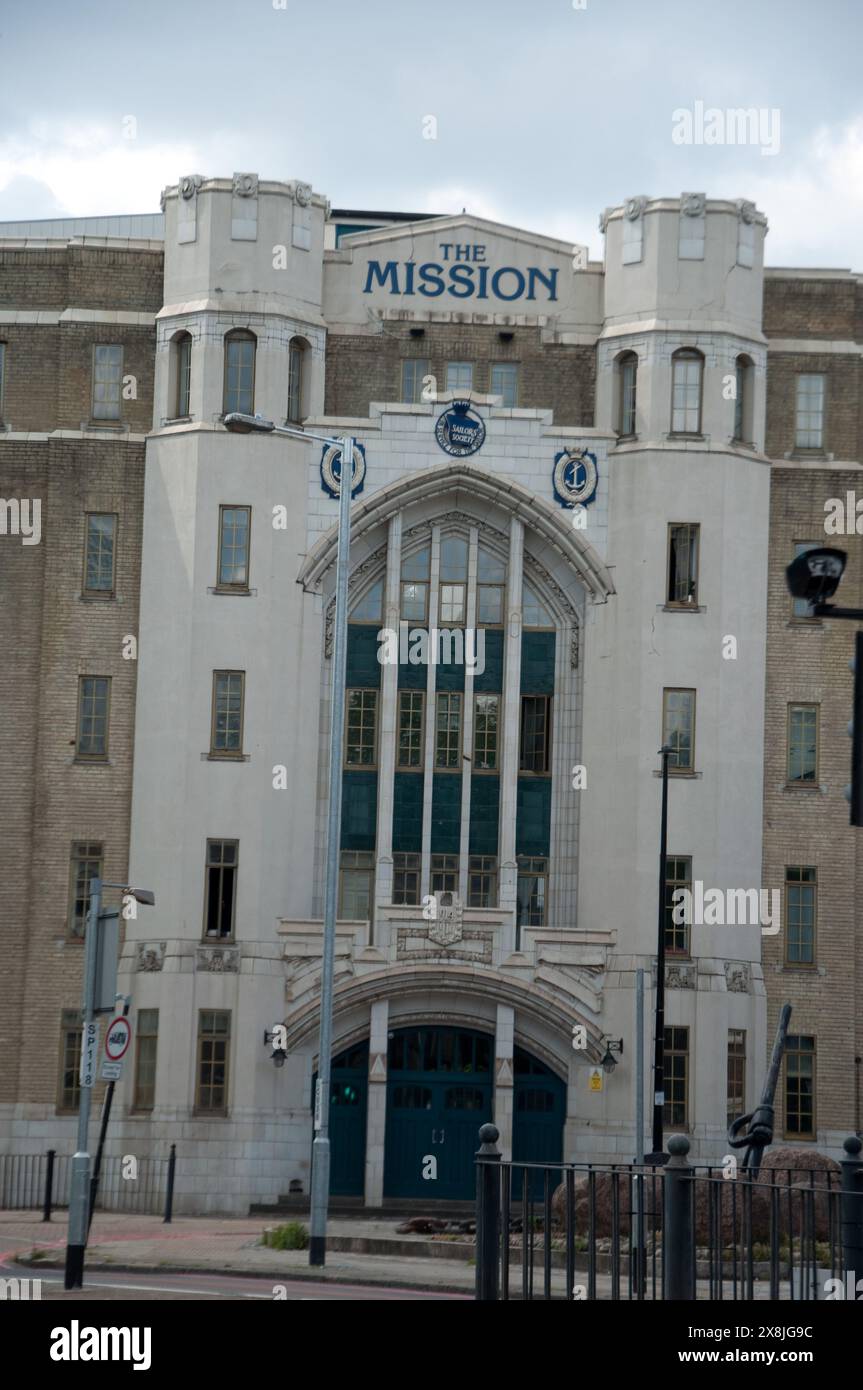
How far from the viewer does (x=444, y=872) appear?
47.0 meters

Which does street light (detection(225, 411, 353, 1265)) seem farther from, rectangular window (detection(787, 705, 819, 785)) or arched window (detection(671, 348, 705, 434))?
rectangular window (detection(787, 705, 819, 785))

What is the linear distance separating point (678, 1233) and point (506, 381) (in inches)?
1478

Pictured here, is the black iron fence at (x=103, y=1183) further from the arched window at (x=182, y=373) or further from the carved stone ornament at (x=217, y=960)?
the arched window at (x=182, y=373)

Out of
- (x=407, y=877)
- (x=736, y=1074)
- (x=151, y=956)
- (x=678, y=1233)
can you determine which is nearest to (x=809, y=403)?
(x=407, y=877)

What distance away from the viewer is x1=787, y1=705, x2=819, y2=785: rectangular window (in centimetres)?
4750

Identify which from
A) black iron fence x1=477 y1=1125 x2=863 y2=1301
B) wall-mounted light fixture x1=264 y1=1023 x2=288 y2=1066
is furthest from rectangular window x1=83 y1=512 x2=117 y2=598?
black iron fence x1=477 y1=1125 x2=863 y2=1301

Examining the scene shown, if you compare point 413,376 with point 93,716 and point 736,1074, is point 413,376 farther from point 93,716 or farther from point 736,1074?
point 736,1074

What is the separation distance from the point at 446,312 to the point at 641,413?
487 cm

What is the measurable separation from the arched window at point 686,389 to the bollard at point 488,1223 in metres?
35.2

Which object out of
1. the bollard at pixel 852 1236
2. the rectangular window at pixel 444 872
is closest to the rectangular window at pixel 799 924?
the rectangular window at pixel 444 872

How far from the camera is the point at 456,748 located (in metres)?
47.4

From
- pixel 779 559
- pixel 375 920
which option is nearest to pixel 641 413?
pixel 779 559
